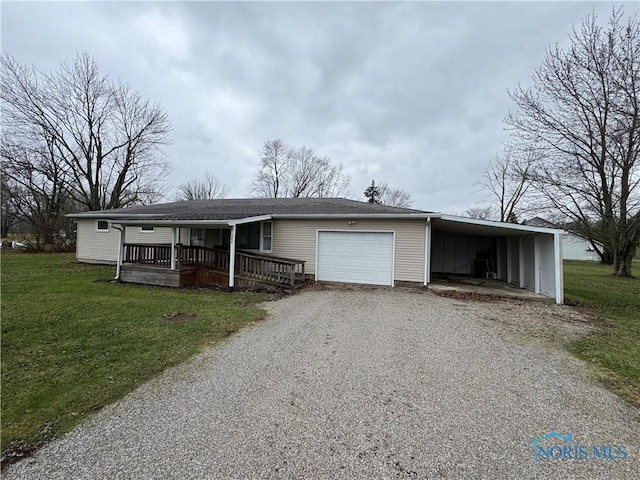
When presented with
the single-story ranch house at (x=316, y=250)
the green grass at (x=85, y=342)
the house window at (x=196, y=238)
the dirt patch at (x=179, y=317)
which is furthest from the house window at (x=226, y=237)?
the dirt patch at (x=179, y=317)

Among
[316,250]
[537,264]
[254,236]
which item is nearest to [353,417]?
[316,250]

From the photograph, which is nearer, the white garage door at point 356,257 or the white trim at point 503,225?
the white trim at point 503,225

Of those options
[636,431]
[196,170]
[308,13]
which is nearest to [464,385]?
[636,431]

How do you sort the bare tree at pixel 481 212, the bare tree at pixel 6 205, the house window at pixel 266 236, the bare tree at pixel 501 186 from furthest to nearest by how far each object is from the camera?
the bare tree at pixel 481 212
the bare tree at pixel 501 186
the bare tree at pixel 6 205
the house window at pixel 266 236

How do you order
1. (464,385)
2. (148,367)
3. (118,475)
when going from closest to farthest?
(118,475), (464,385), (148,367)

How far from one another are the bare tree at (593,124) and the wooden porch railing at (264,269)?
9.02 metres

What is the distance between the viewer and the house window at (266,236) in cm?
1127

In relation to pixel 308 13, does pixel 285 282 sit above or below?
below

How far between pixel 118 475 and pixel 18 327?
4979mm

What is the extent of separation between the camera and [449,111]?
1359cm

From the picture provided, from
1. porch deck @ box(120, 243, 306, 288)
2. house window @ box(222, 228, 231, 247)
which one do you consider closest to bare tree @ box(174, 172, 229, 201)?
house window @ box(222, 228, 231, 247)

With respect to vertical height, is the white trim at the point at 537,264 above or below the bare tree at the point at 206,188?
below

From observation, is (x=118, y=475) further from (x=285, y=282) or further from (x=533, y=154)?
(x=533, y=154)

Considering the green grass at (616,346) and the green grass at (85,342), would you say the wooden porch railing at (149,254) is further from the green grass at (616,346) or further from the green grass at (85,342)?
the green grass at (616,346)
